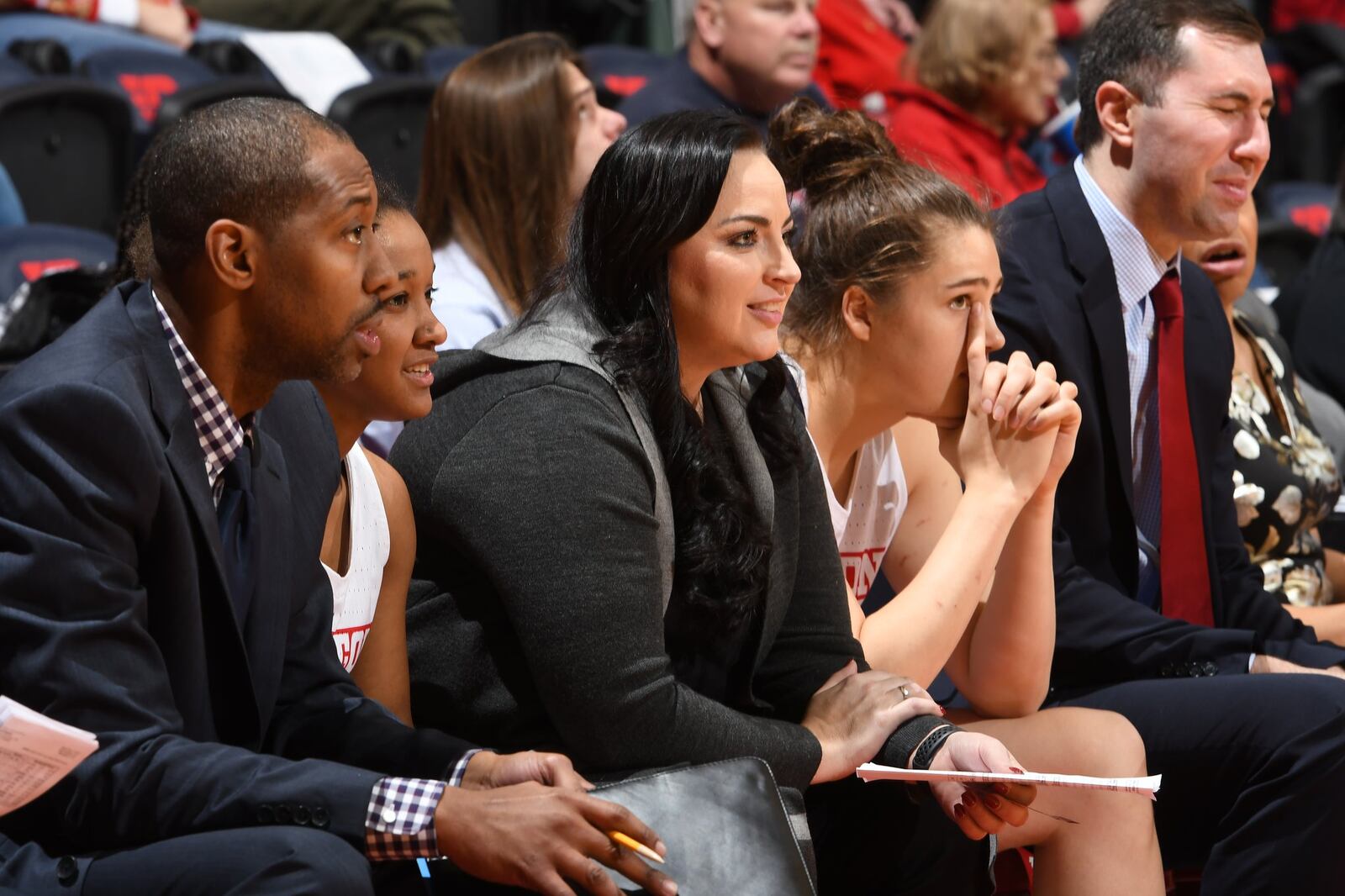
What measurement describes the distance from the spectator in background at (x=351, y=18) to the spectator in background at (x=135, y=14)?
59cm

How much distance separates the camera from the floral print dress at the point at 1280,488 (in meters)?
3.22

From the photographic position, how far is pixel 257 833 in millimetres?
1590

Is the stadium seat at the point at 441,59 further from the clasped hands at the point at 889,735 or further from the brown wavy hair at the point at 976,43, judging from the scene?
the clasped hands at the point at 889,735

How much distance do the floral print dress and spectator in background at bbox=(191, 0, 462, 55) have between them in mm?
3424

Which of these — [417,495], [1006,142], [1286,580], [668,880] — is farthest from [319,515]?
[1006,142]

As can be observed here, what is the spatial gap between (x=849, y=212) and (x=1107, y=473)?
64cm

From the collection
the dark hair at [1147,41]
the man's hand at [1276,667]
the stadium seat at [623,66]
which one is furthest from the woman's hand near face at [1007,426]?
the stadium seat at [623,66]

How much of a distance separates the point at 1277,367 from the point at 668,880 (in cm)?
218

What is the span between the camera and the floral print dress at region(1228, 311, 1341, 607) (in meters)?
3.22

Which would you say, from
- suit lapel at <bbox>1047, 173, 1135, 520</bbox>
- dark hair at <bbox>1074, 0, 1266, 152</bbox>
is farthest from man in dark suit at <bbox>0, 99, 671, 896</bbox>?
dark hair at <bbox>1074, 0, 1266, 152</bbox>

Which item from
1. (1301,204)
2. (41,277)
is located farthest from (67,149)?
(1301,204)

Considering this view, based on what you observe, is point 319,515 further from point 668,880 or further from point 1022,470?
point 1022,470

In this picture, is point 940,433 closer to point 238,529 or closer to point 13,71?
point 238,529

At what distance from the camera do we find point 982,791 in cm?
214
